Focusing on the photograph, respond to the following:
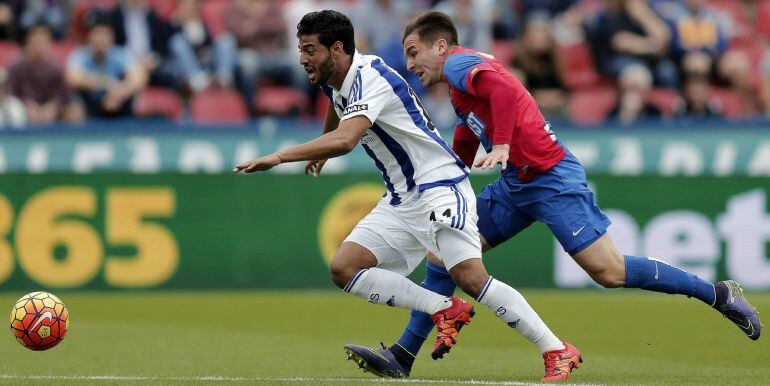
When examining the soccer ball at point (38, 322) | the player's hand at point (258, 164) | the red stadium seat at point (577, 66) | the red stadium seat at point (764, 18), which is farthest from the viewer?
the red stadium seat at point (764, 18)

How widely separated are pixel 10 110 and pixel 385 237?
941 cm

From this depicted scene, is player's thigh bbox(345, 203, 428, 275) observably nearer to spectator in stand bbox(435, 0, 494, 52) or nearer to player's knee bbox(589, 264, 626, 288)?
player's knee bbox(589, 264, 626, 288)

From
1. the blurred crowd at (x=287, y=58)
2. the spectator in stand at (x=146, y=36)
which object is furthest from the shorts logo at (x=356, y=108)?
the spectator in stand at (x=146, y=36)

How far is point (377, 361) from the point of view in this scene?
25.3 ft

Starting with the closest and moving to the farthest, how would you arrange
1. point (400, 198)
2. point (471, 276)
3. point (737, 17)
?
point (471, 276) < point (400, 198) < point (737, 17)

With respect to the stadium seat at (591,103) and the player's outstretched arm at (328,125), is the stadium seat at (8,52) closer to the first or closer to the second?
the stadium seat at (591,103)

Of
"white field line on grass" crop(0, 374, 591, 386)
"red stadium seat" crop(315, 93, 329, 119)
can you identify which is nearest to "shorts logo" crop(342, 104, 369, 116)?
"white field line on grass" crop(0, 374, 591, 386)

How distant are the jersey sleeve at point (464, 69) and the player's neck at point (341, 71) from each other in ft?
1.92

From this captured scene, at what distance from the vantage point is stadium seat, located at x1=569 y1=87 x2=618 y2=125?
16969 millimetres

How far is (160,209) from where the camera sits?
47.1 ft

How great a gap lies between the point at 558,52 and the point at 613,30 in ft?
2.78

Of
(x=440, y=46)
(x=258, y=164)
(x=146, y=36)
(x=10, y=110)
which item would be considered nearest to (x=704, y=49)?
(x=146, y=36)

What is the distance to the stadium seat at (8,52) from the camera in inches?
676

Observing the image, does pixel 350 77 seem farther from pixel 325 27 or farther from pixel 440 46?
pixel 440 46
